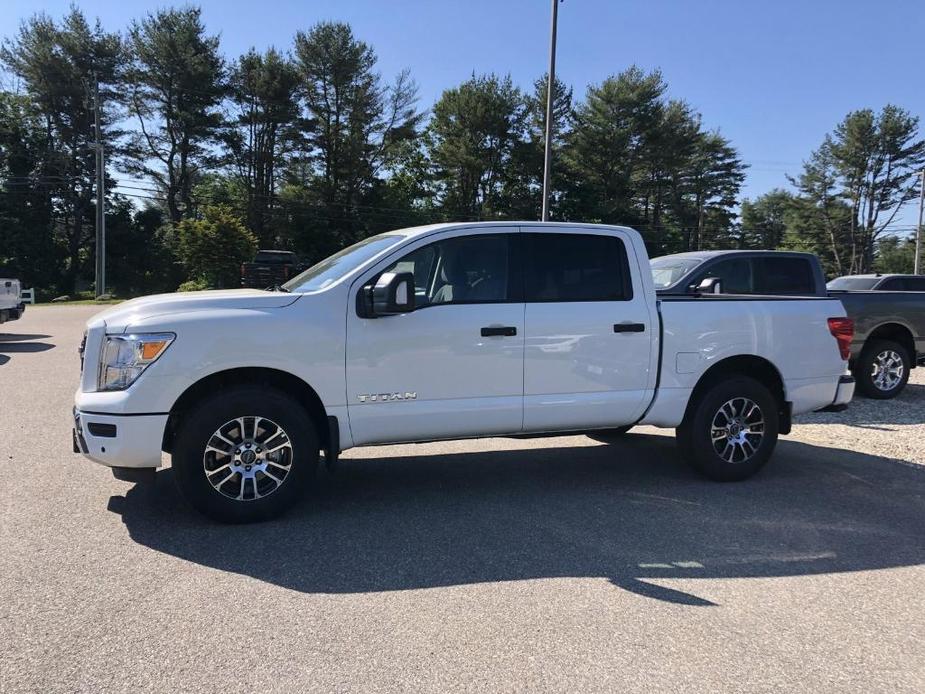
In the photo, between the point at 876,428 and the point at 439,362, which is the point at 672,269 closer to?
the point at 876,428

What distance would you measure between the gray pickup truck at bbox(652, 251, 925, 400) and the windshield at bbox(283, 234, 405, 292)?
4.97 metres

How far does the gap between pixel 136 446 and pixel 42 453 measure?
8.71 ft

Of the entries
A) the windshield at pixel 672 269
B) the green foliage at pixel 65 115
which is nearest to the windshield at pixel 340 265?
the windshield at pixel 672 269

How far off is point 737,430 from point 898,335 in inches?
236

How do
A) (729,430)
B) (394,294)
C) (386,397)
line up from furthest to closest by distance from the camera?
(729,430)
(386,397)
(394,294)

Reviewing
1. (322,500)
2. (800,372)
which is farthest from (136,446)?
(800,372)

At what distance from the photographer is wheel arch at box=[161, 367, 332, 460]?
176 inches

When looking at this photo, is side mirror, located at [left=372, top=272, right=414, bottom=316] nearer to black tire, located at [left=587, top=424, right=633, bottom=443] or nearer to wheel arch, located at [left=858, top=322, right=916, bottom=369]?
black tire, located at [left=587, top=424, right=633, bottom=443]

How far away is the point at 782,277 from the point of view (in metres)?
9.52

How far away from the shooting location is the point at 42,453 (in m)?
6.20

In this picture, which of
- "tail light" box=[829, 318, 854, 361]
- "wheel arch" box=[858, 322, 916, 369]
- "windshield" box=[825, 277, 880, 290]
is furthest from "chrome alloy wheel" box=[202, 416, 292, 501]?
"windshield" box=[825, 277, 880, 290]

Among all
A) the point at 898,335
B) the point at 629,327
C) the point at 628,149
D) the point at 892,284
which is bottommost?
the point at 898,335

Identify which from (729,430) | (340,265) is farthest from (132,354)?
(729,430)

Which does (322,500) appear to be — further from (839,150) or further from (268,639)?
(839,150)
